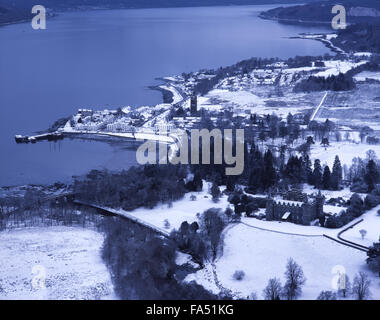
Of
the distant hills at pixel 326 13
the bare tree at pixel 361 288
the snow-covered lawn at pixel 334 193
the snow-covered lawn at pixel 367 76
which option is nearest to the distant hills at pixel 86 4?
the distant hills at pixel 326 13

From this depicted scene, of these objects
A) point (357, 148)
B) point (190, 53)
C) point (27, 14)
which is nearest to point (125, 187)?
point (357, 148)

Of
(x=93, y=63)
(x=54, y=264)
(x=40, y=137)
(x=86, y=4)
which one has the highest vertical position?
(x=86, y=4)

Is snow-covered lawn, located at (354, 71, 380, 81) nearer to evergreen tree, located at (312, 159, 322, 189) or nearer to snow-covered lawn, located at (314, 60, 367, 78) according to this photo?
snow-covered lawn, located at (314, 60, 367, 78)

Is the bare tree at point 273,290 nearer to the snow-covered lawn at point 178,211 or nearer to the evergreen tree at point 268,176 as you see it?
the snow-covered lawn at point 178,211

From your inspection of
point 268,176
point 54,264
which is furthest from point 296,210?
point 54,264

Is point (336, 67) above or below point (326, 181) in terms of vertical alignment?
above

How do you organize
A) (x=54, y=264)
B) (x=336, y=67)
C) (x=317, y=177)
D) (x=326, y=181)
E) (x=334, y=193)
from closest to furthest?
(x=54, y=264)
(x=334, y=193)
(x=326, y=181)
(x=317, y=177)
(x=336, y=67)

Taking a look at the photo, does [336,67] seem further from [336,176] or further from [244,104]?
[336,176]
